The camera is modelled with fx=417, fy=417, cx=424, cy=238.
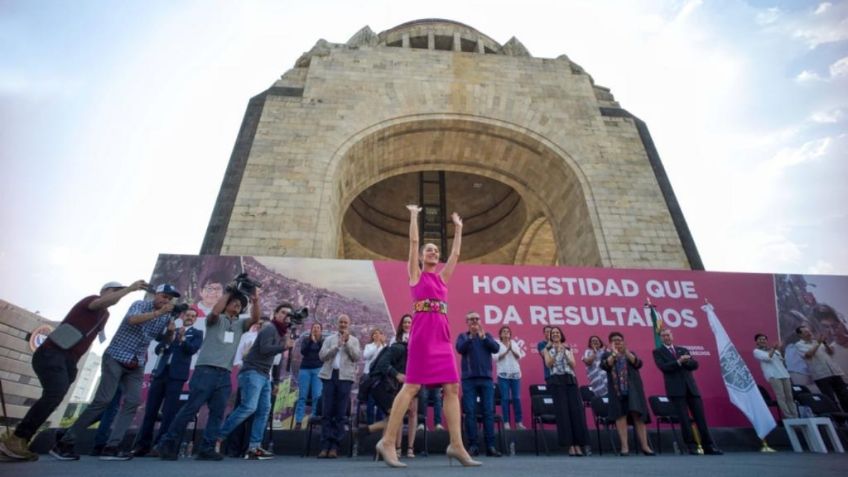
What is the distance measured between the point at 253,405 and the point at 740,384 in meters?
7.89

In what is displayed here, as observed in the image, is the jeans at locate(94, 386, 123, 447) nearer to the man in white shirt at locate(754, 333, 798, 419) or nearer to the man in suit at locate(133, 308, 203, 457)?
the man in suit at locate(133, 308, 203, 457)

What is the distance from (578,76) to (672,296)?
9226 millimetres

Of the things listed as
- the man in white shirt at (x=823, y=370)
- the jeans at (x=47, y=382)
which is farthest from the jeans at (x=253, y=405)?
the man in white shirt at (x=823, y=370)

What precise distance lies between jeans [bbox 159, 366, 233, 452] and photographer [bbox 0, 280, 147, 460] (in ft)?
3.27

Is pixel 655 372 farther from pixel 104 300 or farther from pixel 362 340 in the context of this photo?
pixel 104 300

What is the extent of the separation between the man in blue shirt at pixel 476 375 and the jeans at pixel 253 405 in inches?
95.6

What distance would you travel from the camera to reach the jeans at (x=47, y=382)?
3.67m

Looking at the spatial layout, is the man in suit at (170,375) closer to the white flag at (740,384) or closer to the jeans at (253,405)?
the jeans at (253,405)

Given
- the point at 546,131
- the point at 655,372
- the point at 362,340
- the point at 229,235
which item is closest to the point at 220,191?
the point at 229,235

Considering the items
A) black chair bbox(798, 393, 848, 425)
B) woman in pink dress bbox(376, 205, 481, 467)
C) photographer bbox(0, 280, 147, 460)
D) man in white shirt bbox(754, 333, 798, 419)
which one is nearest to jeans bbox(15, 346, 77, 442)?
photographer bbox(0, 280, 147, 460)

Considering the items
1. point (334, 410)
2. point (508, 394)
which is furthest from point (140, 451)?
point (508, 394)

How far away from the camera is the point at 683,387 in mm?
5734

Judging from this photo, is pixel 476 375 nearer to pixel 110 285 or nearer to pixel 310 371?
pixel 310 371

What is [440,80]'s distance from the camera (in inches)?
549
